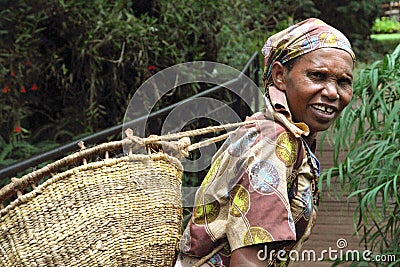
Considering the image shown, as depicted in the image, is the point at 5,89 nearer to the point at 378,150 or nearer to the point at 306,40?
the point at 378,150

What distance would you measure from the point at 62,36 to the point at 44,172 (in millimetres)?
4537

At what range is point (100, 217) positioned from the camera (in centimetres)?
165

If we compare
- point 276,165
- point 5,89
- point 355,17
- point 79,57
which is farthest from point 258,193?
point 355,17

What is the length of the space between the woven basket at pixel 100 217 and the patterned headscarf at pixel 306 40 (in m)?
0.42

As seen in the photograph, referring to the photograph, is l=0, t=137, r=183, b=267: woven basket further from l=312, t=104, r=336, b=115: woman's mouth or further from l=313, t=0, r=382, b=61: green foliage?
l=313, t=0, r=382, b=61: green foliage

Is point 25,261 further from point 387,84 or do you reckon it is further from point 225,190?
point 387,84

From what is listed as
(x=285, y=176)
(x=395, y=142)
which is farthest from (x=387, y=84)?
(x=285, y=176)

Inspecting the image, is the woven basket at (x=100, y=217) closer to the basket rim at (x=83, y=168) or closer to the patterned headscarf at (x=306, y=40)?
the basket rim at (x=83, y=168)

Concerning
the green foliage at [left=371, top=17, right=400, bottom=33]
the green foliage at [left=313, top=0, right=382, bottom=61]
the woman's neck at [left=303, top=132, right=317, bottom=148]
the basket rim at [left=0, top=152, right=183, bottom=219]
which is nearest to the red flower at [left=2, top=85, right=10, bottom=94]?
the basket rim at [left=0, top=152, right=183, bottom=219]

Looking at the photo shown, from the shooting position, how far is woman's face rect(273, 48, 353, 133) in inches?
70.1

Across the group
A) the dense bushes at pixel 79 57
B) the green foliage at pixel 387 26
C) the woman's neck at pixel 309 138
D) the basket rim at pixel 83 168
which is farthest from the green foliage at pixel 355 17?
the basket rim at pixel 83 168

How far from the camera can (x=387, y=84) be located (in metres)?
3.63

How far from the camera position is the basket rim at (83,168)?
1.57 meters

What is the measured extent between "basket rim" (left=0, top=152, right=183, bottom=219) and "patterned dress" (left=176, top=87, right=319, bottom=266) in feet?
0.44
